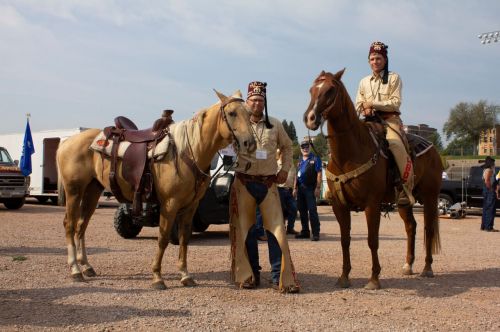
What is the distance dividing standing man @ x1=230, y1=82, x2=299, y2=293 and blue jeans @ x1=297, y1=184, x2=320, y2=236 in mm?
4744

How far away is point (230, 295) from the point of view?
5434 mm

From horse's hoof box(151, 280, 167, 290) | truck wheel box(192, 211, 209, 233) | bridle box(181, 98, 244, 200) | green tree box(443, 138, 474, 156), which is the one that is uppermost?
green tree box(443, 138, 474, 156)

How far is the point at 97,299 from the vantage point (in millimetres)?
5074

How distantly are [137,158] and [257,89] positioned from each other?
1625 millimetres

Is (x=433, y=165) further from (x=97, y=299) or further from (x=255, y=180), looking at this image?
(x=97, y=299)

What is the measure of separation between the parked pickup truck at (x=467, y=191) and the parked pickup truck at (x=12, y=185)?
1562 centimetres

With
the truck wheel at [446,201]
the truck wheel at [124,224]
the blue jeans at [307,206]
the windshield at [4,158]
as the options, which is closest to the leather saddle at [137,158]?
the truck wheel at [124,224]

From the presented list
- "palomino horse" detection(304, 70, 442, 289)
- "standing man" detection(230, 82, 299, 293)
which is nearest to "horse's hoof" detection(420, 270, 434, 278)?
"palomino horse" detection(304, 70, 442, 289)

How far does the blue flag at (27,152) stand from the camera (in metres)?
20.1

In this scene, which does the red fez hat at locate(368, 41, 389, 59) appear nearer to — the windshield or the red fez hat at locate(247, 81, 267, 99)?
the red fez hat at locate(247, 81, 267, 99)

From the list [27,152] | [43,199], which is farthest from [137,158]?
[43,199]

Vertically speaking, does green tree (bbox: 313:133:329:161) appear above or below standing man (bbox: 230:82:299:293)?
above

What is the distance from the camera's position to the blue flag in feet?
66.0

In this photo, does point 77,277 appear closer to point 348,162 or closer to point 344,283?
point 344,283
